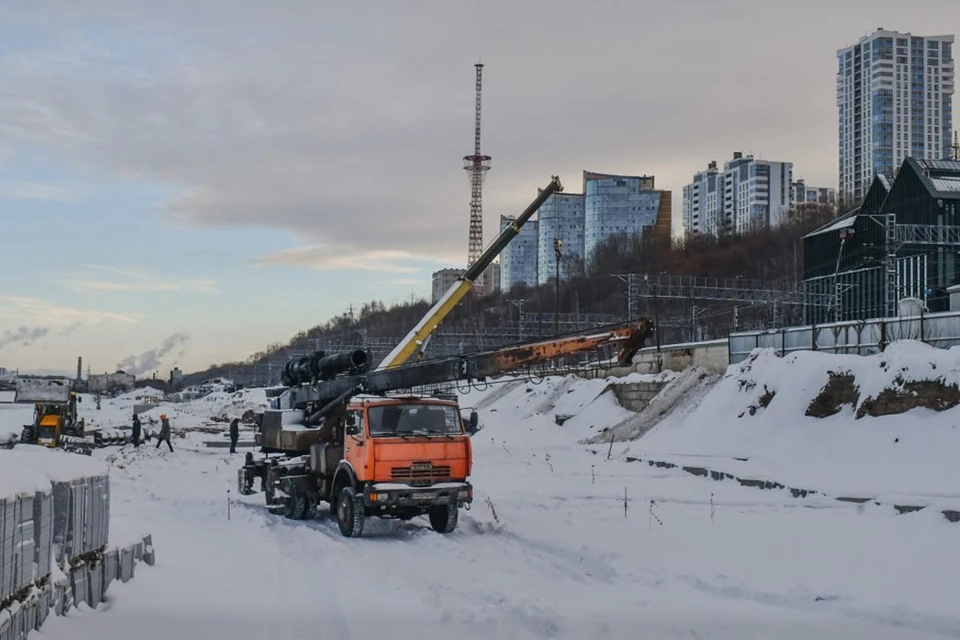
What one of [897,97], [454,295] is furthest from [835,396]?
[897,97]

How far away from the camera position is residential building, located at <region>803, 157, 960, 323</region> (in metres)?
58.5

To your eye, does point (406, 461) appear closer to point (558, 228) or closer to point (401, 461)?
point (401, 461)

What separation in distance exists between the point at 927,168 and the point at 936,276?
8.97 meters

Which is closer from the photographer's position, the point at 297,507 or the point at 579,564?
the point at 579,564

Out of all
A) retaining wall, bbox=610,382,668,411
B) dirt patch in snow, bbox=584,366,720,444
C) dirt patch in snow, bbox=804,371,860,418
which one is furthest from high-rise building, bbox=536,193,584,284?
dirt patch in snow, bbox=804,371,860,418

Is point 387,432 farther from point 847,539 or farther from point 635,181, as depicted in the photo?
point 635,181

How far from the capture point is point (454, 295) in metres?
32.9

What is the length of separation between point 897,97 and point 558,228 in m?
58.7

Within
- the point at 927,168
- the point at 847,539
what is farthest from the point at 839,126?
the point at 847,539

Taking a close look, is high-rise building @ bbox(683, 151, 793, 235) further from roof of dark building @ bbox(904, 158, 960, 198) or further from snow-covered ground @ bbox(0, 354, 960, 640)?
snow-covered ground @ bbox(0, 354, 960, 640)

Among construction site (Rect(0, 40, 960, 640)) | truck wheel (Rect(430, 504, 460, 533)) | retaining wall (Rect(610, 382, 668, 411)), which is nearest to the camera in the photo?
construction site (Rect(0, 40, 960, 640))

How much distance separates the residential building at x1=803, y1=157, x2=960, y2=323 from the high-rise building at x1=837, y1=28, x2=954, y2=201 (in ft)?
298

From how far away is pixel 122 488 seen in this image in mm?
26297

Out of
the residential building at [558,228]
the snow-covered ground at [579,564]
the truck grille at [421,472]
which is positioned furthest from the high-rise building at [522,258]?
the truck grille at [421,472]
